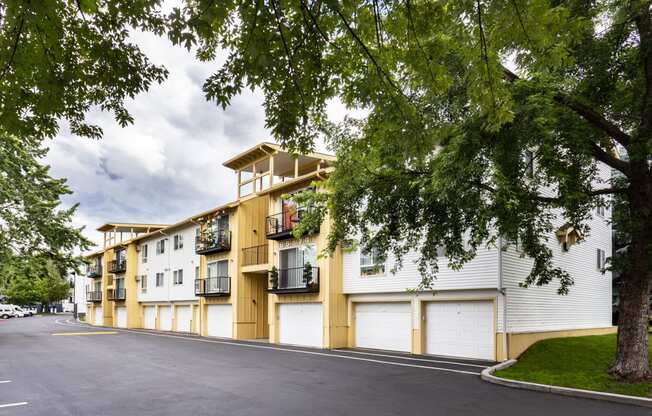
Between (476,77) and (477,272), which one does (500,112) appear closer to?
(476,77)

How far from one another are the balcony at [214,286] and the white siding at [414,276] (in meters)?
9.65

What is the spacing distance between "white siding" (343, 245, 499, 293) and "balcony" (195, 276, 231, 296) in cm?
965

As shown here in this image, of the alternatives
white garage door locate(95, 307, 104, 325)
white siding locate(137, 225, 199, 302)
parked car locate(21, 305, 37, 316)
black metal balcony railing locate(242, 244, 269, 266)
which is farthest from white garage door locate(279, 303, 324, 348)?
parked car locate(21, 305, 37, 316)

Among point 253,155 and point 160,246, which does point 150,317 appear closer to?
point 160,246

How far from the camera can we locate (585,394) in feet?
38.0

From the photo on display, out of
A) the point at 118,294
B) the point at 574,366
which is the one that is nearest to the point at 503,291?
the point at 574,366

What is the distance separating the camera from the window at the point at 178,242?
38691 millimetres

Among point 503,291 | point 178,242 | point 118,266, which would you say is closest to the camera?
point 503,291

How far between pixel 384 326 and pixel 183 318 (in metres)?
20.2

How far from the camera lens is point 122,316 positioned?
49062 mm

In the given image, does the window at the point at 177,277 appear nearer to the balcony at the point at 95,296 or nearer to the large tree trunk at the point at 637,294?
the balcony at the point at 95,296

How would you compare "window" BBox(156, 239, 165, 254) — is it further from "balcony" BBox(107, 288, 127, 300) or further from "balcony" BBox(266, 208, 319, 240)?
"balcony" BBox(266, 208, 319, 240)

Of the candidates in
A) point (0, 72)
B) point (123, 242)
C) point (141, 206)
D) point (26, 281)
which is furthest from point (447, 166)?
point (141, 206)

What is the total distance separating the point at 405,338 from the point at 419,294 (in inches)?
77.8
